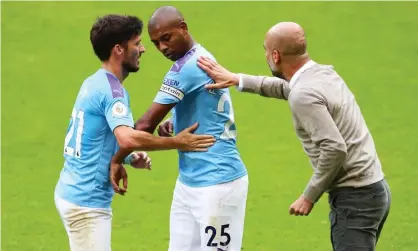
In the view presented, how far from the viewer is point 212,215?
21.0ft

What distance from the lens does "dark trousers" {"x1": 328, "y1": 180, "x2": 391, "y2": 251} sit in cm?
595

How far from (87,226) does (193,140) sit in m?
0.88

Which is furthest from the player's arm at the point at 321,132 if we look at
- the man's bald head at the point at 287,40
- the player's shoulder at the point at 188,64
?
the player's shoulder at the point at 188,64

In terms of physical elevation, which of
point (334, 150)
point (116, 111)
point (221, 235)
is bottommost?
point (221, 235)

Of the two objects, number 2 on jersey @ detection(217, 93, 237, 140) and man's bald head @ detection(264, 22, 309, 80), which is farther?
number 2 on jersey @ detection(217, 93, 237, 140)

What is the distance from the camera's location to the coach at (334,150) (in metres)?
5.76

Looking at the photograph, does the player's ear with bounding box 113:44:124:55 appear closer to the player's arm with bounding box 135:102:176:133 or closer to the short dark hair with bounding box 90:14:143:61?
the short dark hair with bounding box 90:14:143:61

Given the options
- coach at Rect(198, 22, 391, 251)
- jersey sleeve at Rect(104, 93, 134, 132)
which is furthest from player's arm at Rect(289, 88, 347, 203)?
jersey sleeve at Rect(104, 93, 134, 132)

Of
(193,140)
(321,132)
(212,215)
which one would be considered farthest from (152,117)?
(321,132)

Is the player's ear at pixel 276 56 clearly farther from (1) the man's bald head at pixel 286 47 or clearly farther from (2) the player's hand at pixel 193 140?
(2) the player's hand at pixel 193 140

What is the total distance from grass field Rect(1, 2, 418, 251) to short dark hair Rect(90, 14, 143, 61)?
2859 mm

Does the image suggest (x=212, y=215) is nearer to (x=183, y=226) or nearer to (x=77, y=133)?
(x=183, y=226)

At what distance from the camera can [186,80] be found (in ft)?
20.8

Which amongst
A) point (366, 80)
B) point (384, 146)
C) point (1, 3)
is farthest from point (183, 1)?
point (384, 146)
